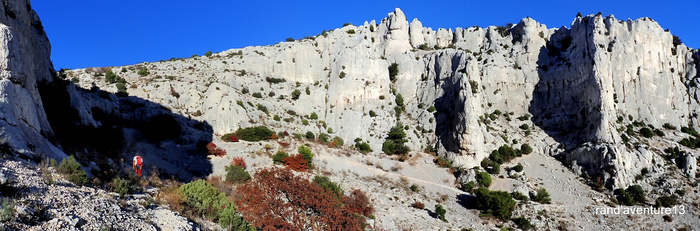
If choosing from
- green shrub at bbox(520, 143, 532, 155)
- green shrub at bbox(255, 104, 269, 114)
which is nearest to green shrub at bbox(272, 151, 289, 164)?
green shrub at bbox(255, 104, 269, 114)

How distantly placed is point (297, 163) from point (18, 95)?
20605 mm

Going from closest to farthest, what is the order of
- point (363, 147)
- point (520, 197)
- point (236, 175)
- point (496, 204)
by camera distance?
1. point (236, 175)
2. point (496, 204)
3. point (520, 197)
4. point (363, 147)

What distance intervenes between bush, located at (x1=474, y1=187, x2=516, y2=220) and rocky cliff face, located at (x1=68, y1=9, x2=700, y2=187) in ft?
33.6

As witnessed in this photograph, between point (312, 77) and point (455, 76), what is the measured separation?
768 inches

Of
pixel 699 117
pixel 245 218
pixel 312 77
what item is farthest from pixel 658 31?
pixel 245 218

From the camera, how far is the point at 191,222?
12.4 metres

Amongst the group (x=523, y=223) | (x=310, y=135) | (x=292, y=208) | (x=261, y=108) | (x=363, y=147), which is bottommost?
(x=523, y=223)

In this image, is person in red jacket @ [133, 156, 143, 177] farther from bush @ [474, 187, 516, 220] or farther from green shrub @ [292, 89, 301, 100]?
green shrub @ [292, 89, 301, 100]

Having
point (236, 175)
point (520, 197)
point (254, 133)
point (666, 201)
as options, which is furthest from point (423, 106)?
point (236, 175)

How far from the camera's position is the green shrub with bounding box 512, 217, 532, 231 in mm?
28400

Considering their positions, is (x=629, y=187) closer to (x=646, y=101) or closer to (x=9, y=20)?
(x=646, y=101)

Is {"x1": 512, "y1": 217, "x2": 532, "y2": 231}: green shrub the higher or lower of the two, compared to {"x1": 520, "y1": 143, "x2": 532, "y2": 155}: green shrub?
lower

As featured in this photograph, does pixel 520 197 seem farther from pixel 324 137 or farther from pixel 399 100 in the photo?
pixel 399 100

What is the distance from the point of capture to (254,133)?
37750 millimetres
